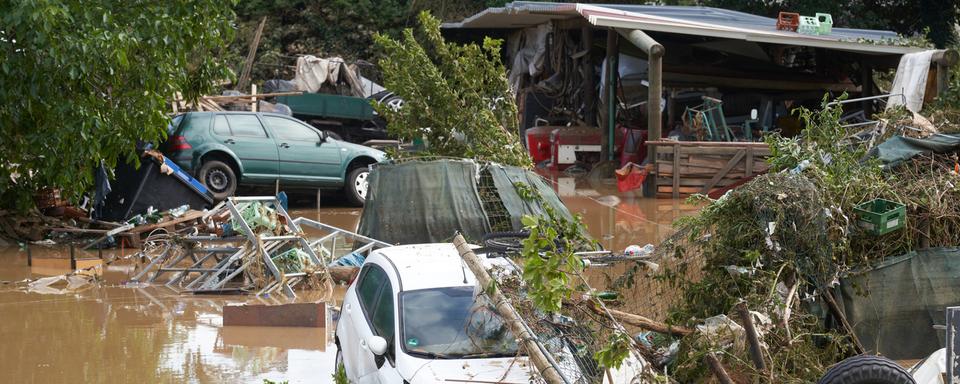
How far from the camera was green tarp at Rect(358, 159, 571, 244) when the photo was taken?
11.4m

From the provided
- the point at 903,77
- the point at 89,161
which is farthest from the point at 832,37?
the point at 89,161

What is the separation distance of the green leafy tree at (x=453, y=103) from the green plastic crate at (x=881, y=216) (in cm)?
593

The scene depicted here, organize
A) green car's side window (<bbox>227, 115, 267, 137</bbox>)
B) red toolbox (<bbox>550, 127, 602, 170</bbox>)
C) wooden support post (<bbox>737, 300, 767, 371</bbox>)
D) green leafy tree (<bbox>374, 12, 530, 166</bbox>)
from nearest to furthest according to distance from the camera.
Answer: wooden support post (<bbox>737, 300, 767, 371</bbox>) < green leafy tree (<bbox>374, 12, 530, 166</bbox>) < green car's side window (<bbox>227, 115, 267, 137</bbox>) < red toolbox (<bbox>550, 127, 602, 170</bbox>)

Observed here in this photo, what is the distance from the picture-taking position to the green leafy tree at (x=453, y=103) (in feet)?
41.2

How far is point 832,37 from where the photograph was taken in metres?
19.8

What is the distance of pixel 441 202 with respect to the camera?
A: 11.5 m

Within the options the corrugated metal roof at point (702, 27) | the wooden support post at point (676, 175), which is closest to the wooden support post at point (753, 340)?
the wooden support post at point (676, 175)

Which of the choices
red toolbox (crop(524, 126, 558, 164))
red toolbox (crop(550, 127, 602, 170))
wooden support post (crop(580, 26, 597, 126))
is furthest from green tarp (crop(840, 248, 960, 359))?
red toolbox (crop(524, 126, 558, 164))

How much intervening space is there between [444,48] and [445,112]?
2.54ft

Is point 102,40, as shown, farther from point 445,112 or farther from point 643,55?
point 643,55

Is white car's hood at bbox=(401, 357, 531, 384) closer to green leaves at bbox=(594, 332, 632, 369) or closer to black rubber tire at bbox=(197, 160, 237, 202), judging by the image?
green leaves at bbox=(594, 332, 632, 369)

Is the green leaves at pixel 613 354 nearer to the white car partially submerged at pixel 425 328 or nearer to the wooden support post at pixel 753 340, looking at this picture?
the white car partially submerged at pixel 425 328

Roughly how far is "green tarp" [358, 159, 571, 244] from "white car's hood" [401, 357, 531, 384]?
5361 mm

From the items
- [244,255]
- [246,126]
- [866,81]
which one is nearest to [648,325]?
[244,255]
